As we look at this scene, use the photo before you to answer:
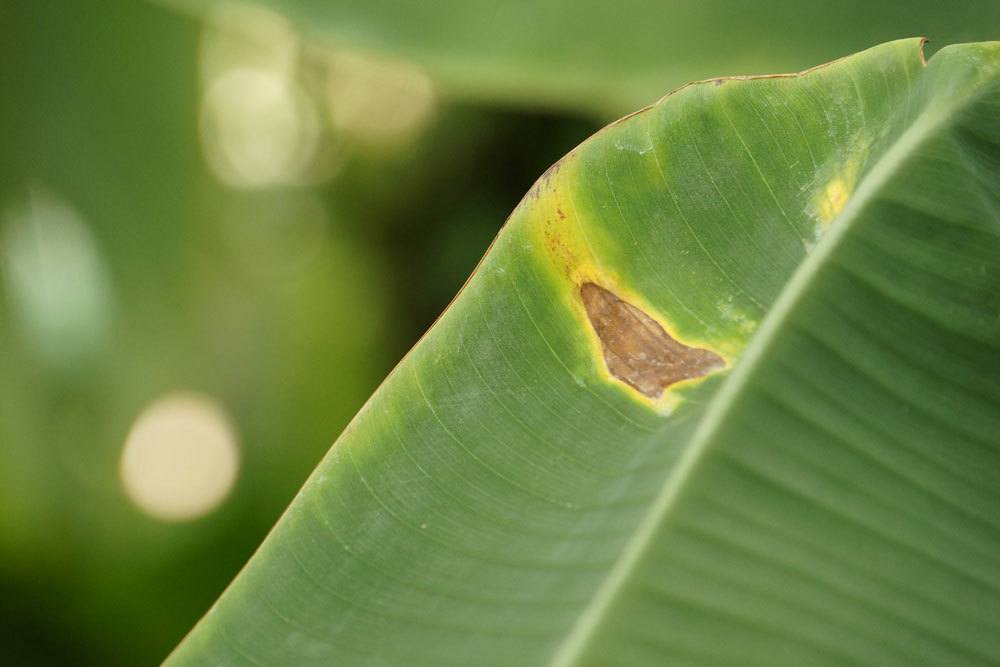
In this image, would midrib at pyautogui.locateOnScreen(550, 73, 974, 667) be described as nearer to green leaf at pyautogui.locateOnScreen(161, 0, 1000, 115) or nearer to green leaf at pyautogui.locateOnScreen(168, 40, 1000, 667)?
green leaf at pyautogui.locateOnScreen(168, 40, 1000, 667)

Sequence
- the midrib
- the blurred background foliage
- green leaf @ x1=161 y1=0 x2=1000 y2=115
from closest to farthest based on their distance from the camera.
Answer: the midrib, green leaf @ x1=161 y1=0 x2=1000 y2=115, the blurred background foliage

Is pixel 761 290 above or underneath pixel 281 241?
underneath

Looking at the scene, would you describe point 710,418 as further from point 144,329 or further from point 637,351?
point 144,329

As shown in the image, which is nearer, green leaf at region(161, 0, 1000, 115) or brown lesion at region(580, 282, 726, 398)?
brown lesion at region(580, 282, 726, 398)

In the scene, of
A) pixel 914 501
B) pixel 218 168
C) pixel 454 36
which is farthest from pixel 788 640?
pixel 218 168

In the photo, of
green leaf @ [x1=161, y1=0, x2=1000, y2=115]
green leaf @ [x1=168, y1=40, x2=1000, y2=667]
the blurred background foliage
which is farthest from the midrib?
the blurred background foliage

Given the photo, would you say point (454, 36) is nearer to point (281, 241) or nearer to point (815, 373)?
point (815, 373)
